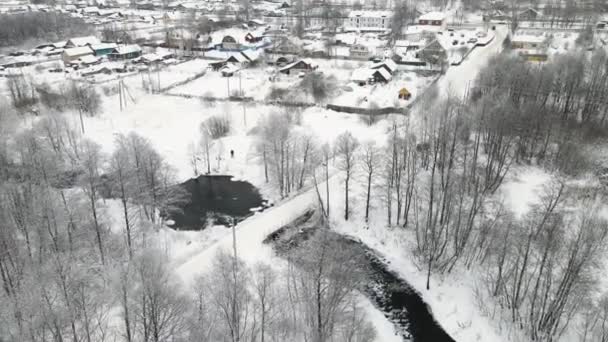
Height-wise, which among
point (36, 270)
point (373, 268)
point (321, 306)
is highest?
point (36, 270)

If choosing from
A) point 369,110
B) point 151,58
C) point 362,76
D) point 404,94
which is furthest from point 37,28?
point 404,94

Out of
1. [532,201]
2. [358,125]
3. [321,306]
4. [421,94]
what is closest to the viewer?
[321,306]

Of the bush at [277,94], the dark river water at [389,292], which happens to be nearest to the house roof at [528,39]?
the bush at [277,94]

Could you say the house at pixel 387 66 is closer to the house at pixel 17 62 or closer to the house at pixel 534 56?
the house at pixel 534 56

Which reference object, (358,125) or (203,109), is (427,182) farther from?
(203,109)

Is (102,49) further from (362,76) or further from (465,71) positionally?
(465,71)

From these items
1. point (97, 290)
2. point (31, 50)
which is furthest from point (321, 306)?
point (31, 50)
